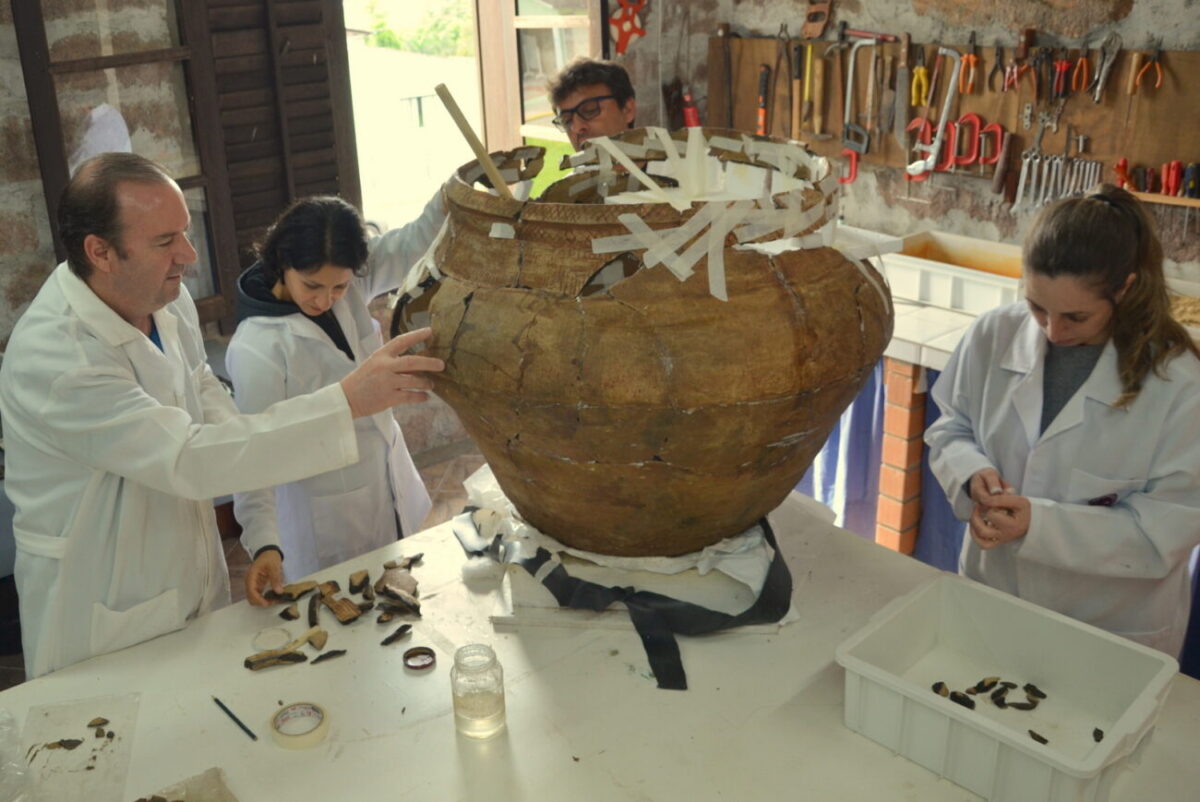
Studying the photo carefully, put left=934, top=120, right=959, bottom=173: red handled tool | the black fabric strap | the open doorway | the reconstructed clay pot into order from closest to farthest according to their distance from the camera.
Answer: the reconstructed clay pot → the black fabric strap → left=934, top=120, right=959, bottom=173: red handled tool → the open doorway

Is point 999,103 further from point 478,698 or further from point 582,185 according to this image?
point 478,698

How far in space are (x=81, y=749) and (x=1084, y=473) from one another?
1.68 m

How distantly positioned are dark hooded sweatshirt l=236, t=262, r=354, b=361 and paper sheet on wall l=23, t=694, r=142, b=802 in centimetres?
96

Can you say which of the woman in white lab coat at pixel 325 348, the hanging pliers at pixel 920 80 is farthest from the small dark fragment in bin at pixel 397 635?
the hanging pliers at pixel 920 80

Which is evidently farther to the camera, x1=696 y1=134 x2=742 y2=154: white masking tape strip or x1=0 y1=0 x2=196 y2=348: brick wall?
x1=0 y1=0 x2=196 y2=348: brick wall

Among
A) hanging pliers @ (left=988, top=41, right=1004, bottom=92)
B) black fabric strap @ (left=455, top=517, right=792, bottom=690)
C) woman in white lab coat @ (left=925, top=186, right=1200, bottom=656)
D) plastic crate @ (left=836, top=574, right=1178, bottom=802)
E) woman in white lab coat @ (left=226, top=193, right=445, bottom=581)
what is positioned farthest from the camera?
hanging pliers @ (left=988, top=41, right=1004, bottom=92)

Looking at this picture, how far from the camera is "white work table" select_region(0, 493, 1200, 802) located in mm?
1458

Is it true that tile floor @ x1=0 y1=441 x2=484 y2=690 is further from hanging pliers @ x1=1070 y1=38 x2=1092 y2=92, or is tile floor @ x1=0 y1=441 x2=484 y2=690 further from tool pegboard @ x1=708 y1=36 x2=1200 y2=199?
hanging pliers @ x1=1070 y1=38 x2=1092 y2=92

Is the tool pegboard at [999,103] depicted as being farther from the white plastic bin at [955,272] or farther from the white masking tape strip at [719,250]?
the white masking tape strip at [719,250]

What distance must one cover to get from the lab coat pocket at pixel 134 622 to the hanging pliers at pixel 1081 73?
9.71 feet

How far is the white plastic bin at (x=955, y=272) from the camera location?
11.2 feet

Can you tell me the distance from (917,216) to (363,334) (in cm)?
231

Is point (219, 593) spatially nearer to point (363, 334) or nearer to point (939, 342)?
point (363, 334)

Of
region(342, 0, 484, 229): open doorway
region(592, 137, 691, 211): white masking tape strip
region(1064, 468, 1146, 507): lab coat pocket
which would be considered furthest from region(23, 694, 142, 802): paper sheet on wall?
region(342, 0, 484, 229): open doorway
